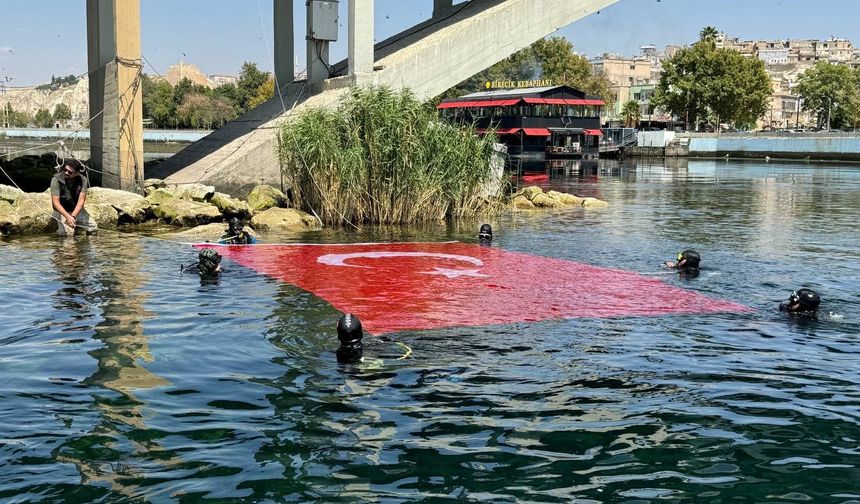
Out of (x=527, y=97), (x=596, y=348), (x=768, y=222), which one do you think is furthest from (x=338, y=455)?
(x=527, y=97)

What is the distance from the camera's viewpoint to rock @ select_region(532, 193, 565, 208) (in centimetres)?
3094

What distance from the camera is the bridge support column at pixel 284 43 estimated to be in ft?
116

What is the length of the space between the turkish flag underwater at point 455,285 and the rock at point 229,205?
536cm

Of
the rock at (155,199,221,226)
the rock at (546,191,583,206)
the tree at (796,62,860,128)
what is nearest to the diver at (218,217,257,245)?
the rock at (155,199,221,226)

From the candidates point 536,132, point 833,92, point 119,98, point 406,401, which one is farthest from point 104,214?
point 833,92

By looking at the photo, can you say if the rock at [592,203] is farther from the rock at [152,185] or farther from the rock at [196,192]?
the rock at [152,185]

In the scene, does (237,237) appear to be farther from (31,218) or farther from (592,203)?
(592,203)

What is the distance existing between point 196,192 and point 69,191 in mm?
6864

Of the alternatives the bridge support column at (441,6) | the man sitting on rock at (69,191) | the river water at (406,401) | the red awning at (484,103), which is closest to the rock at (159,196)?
the man sitting on rock at (69,191)

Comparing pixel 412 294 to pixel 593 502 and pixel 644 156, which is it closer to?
pixel 593 502

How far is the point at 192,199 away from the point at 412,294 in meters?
13.1

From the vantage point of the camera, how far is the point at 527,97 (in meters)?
71.5

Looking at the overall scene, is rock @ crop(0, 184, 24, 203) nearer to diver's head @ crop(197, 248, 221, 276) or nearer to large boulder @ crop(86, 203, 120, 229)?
large boulder @ crop(86, 203, 120, 229)

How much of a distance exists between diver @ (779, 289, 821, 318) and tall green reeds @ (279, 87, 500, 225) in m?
13.1
